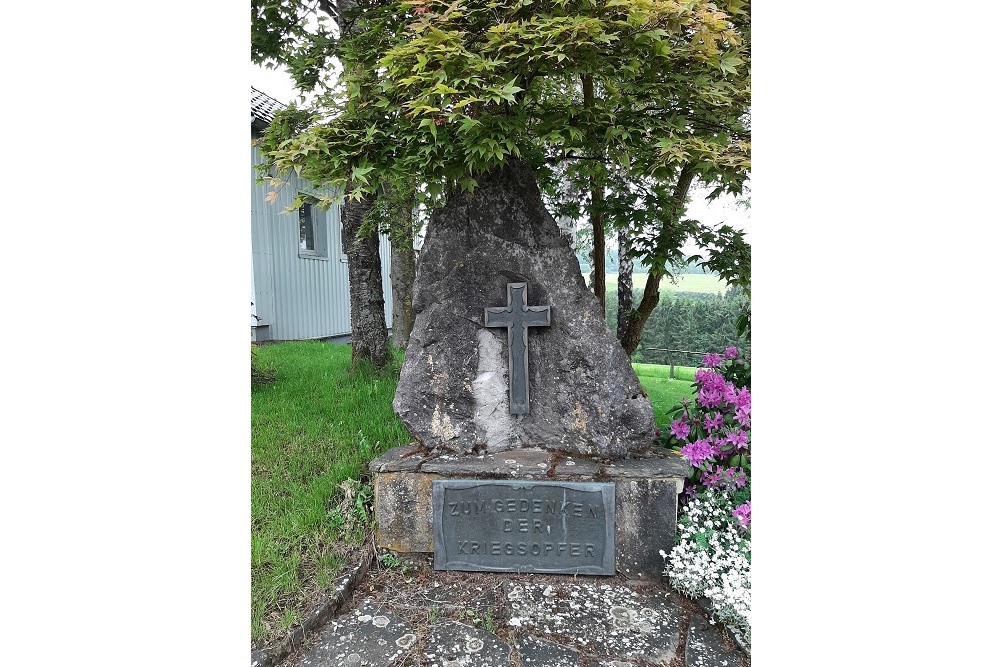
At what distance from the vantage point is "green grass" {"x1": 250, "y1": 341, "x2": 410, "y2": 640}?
226 cm

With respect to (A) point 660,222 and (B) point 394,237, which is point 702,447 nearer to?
(A) point 660,222

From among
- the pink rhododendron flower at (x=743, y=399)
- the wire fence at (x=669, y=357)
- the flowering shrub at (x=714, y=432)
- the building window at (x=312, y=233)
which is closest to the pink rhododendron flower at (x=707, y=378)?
the flowering shrub at (x=714, y=432)

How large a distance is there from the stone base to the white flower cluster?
0.29 feet

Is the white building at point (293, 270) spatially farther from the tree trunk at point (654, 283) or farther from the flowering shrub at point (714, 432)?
the flowering shrub at point (714, 432)

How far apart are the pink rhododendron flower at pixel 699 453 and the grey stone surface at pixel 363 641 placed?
1437mm

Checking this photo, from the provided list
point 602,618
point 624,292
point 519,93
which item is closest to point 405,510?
point 602,618

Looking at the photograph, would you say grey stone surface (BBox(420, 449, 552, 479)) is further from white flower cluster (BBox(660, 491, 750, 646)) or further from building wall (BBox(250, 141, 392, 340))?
building wall (BBox(250, 141, 392, 340))

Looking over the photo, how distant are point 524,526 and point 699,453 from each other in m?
0.90

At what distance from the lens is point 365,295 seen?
4.55m

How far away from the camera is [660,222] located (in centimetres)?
351

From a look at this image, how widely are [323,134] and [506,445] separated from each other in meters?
1.59

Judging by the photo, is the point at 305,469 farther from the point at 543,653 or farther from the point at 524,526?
the point at 543,653

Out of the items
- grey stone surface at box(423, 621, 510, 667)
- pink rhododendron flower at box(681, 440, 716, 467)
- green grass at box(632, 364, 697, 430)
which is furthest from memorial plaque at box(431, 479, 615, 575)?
green grass at box(632, 364, 697, 430)

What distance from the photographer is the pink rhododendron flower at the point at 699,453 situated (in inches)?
103
